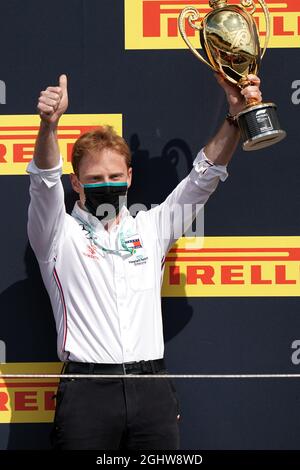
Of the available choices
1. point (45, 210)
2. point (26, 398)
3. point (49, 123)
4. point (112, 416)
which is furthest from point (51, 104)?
point (26, 398)

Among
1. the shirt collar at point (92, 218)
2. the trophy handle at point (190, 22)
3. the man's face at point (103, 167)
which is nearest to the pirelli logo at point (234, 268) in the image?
the shirt collar at point (92, 218)

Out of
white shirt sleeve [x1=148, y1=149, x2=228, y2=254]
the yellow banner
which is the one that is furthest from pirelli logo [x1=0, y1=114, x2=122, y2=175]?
the yellow banner

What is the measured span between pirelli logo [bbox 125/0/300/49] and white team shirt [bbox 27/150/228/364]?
0.59m

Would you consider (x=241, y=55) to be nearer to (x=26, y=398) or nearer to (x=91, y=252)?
(x=91, y=252)

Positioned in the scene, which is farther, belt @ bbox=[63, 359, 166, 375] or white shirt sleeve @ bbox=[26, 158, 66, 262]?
belt @ bbox=[63, 359, 166, 375]

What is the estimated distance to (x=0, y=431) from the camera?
2.75 meters

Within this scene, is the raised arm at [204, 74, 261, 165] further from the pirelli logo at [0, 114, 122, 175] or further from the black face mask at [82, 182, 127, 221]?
the pirelli logo at [0, 114, 122, 175]

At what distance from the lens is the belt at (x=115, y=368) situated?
7.68 feet

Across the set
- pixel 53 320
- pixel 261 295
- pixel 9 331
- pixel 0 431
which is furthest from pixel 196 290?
pixel 0 431

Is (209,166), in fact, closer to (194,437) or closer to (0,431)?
(194,437)

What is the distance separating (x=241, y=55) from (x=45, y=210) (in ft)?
2.65

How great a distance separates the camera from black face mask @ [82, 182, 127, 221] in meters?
2.44

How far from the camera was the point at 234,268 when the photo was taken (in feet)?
9.08
